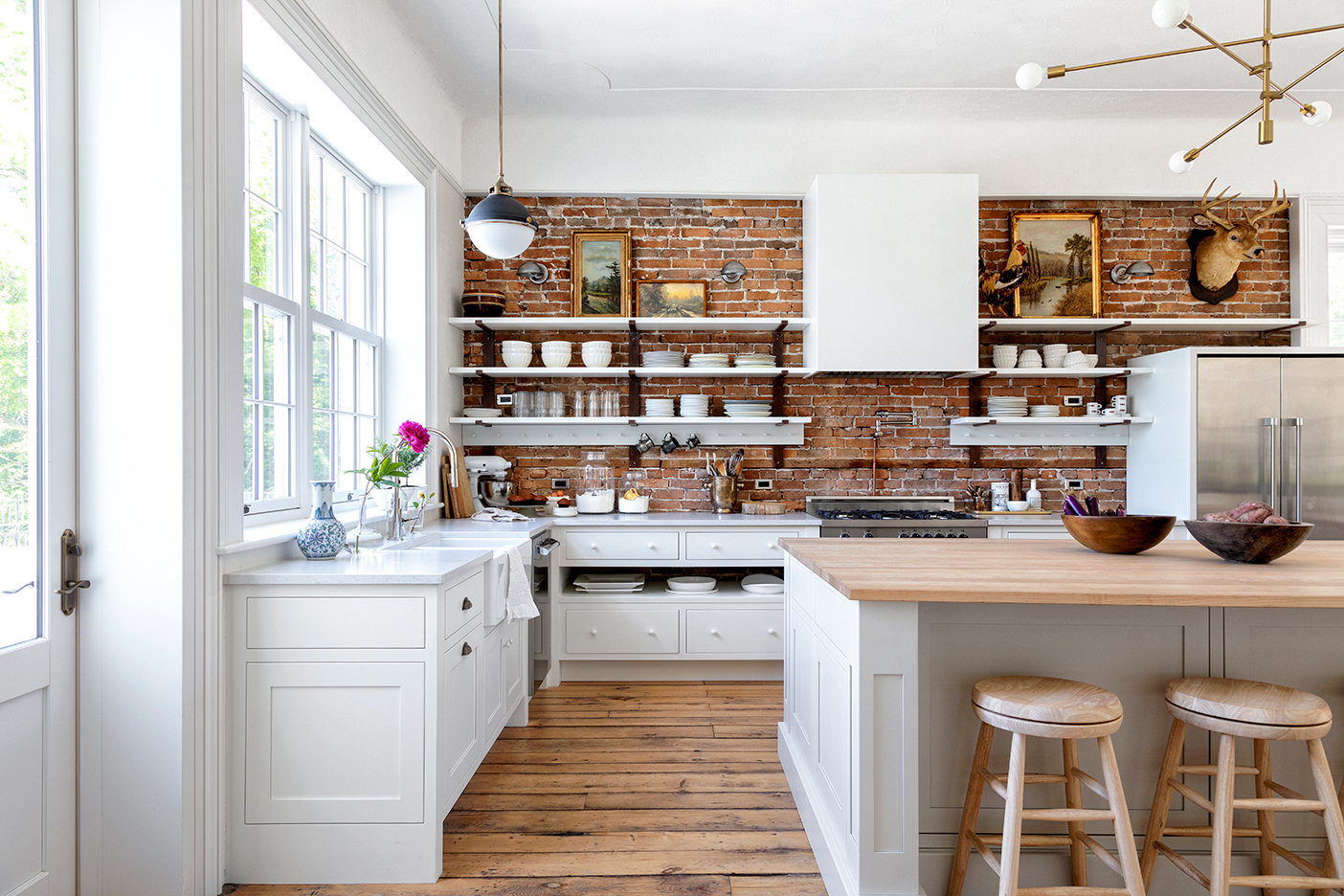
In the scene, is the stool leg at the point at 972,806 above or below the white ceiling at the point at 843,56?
below

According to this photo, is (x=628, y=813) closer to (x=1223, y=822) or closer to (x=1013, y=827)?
(x=1013, y=827)

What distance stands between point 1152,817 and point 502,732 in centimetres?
251

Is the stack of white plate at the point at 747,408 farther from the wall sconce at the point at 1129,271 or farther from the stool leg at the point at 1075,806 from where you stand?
the stool leg at the point at 1075,806

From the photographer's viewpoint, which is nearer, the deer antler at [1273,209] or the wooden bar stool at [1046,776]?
the wooden bar stool at [1046,776]

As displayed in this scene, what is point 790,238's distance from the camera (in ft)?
15.6

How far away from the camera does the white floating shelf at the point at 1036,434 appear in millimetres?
4711

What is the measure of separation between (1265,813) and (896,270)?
3.03 metres

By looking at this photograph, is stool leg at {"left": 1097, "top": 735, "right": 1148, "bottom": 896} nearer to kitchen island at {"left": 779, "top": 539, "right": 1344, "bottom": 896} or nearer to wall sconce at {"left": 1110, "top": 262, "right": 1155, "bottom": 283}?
kitchen island at {"left": 779, "top": 539, "right": 1344, "bottom": 896}

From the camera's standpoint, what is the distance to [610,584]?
163 inches

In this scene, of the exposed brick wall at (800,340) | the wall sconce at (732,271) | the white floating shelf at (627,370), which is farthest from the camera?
the exposed brick wall at (800,340)

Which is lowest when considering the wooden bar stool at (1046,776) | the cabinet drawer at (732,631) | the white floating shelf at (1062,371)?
the cabinet drawer at (732,631)

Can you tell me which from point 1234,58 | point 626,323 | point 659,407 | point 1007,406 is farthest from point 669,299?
point 1234,58

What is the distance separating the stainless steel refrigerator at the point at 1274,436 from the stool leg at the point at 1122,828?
2.96 m

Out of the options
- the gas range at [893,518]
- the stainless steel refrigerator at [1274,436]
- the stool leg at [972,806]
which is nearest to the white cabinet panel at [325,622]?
the stool leg at [972,806]
